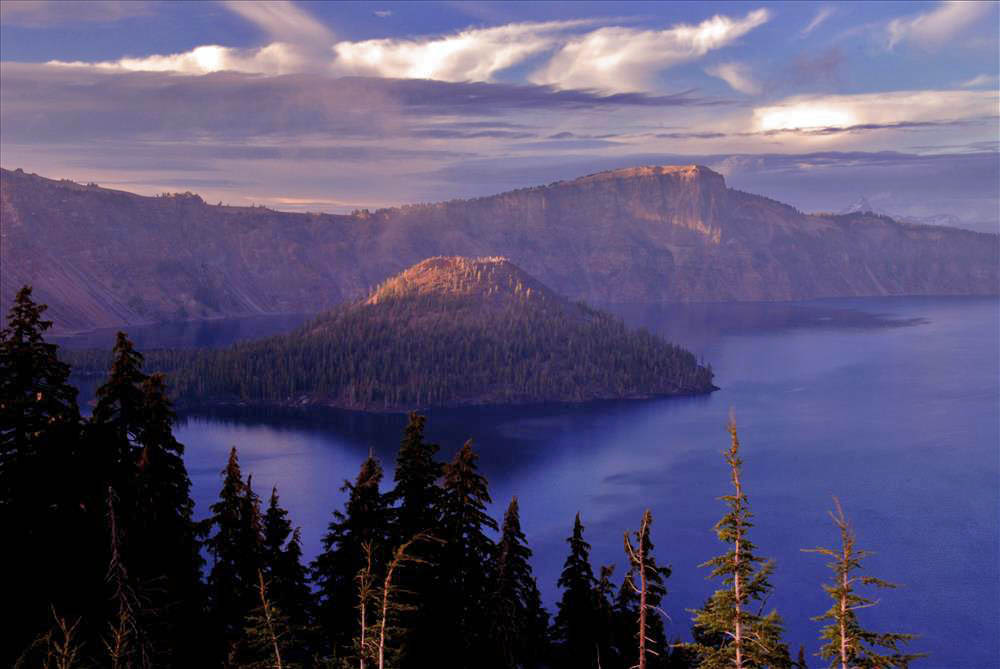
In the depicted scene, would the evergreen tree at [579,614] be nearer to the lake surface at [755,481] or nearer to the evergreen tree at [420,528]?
the evergreen tree at [420,528]

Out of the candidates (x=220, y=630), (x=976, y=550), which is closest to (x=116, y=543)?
(x=220, y=630)

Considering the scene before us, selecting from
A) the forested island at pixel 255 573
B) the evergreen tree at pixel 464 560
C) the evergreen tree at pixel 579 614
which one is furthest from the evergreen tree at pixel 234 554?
the evergreen tree at pixel 579 614

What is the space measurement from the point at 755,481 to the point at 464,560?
10232cm

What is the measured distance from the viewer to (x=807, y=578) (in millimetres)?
88188

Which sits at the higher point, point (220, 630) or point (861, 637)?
point (861, 637)

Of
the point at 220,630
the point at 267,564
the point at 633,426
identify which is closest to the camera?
the point at 220,630

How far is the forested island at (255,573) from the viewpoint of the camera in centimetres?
1789

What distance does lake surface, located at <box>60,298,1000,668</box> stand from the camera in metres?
83.0

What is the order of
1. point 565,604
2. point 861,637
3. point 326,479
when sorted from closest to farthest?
point 861,637 → point 565,604 → point 326,479

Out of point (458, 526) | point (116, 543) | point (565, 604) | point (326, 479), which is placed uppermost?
point (116, 543)

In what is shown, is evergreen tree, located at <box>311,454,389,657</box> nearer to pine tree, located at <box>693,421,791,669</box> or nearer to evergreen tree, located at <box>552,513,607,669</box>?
evergreen tree, located at <box>552,513,607,669</box>

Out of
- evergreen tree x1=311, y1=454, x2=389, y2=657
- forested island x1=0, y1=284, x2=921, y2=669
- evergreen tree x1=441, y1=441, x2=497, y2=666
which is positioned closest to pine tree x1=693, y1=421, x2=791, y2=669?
forested island x1=0, y1=284, x2=921, y2=669

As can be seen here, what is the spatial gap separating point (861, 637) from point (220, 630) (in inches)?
1104

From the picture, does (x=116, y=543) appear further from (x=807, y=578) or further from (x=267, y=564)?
(x=807, y=578)
